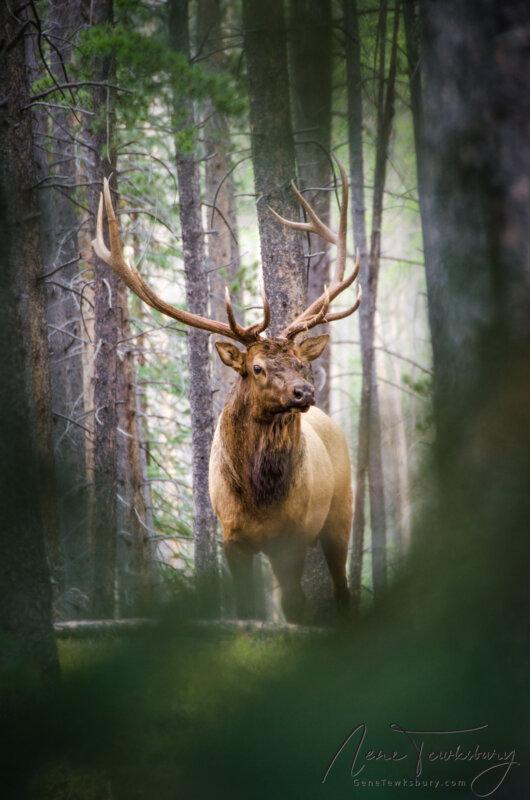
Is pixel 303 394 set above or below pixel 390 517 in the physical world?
above

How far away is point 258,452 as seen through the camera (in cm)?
499

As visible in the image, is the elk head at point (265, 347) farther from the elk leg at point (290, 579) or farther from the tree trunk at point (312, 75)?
the elk leg at point (290, 579)

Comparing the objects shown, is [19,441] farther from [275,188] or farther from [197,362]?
[197,362]

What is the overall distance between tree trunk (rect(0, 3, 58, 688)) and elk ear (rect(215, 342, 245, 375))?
46.5 inches

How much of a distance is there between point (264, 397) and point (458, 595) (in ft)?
10.7

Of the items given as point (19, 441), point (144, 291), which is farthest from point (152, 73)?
point (19, 441)

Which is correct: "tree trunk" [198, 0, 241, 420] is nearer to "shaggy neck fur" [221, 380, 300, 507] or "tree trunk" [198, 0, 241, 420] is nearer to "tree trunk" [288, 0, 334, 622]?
"shaggy neck fur" [221, 380, 300, 507]

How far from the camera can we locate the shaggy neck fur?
4.96 meters

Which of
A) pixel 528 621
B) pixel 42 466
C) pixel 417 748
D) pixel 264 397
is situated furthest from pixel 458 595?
pixel 264 397

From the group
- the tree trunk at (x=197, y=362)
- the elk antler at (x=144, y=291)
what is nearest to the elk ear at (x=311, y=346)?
the elk antler at (x=144, y=291)

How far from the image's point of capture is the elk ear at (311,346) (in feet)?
16.5

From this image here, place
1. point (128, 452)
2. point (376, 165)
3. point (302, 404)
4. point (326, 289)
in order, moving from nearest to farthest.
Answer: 1. point (376, 165)
2. point (302, 404)
3. point (326, 289)
4. point (128, 452)

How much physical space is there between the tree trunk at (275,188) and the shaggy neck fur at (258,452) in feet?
4.43

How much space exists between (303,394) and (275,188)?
Answer: 2.20 m
